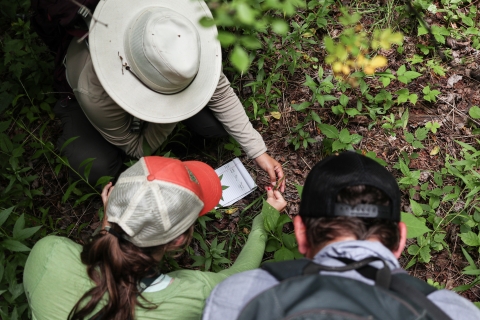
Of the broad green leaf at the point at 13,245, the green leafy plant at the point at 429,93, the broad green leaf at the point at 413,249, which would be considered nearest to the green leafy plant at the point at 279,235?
the broad green leaf at the point at 413,249

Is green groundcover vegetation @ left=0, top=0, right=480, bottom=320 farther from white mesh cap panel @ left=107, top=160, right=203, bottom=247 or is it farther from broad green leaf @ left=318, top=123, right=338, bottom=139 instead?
white mesh cap panel @ left=107, top=160, right=203, bottom=247

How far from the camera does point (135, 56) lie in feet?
7.18

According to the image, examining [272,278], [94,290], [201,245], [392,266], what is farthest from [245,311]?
[201,245]

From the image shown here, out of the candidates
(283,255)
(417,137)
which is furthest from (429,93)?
(283,255)

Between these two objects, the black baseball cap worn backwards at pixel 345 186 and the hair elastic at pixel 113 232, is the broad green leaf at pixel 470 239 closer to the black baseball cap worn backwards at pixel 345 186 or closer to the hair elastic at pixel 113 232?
the black baseball cap worn backwards at pixel 345 186

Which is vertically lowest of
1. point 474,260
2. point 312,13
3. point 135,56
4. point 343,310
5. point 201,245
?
point 474,260

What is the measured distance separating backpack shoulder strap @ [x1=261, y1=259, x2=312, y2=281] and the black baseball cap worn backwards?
0.22m

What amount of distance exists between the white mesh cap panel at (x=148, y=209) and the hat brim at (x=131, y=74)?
1.91 ft

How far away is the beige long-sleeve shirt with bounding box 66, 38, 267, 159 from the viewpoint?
7.95 feet

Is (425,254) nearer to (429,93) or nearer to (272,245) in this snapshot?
(272,245)

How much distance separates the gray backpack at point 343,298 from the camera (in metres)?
1.15

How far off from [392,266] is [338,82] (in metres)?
2.16

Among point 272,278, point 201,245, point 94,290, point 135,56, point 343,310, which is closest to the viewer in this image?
point 343,310

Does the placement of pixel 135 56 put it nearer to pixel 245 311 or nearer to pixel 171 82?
pixel 171 82
